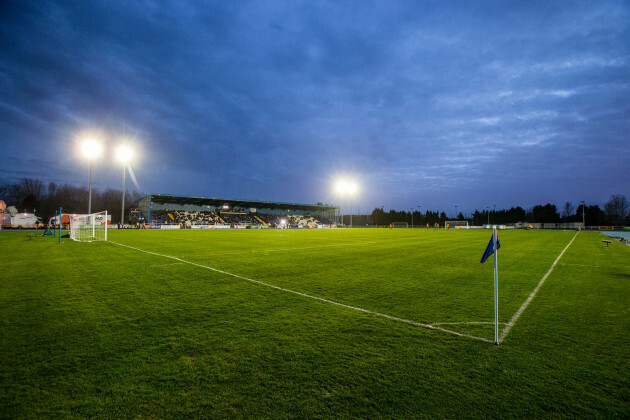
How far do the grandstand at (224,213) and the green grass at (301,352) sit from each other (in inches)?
2147

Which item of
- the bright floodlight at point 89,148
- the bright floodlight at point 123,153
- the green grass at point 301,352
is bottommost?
the green grass at point 301,352

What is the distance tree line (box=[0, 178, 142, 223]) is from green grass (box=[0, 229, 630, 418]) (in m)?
85.1

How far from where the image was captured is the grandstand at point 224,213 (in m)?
62.9

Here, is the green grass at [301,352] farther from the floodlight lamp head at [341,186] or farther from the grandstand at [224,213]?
the floodlight lamp head at [341,186]

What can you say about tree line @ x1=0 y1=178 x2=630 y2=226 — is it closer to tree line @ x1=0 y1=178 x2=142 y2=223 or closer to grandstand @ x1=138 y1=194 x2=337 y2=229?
tree line @ x1=0 y1=178 x2=142 y2=223

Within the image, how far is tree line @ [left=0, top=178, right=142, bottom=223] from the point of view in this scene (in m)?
68.2

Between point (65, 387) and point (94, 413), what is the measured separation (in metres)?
0.72

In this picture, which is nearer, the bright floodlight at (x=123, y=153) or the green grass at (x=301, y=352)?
the green grass at (x=301, y=352)

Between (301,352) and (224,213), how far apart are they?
244 ft

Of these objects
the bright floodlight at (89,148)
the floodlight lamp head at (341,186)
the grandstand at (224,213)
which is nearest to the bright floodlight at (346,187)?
the floodlight lamp head at (341,186)

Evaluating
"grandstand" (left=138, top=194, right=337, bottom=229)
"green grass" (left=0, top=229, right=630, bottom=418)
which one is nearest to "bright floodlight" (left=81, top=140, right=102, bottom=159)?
→ "grandstand" (left=138, top=194, right=337, bottom=229)

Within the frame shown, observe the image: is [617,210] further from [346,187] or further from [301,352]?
[301,352]

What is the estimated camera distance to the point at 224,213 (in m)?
74.6

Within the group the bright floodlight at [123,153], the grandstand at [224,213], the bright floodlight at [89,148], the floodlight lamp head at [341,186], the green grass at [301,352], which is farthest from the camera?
the floodlight lamp head at [341,186]
